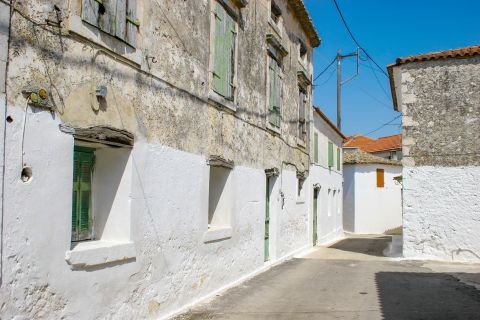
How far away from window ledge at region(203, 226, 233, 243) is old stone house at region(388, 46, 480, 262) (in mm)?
6086

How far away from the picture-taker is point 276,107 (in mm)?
12617

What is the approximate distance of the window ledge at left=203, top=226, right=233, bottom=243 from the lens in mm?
8086

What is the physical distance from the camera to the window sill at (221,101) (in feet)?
27.3

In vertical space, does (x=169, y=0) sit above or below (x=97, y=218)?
above

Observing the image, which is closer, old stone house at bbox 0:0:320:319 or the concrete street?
old stone house at bbox 0:0:320:319

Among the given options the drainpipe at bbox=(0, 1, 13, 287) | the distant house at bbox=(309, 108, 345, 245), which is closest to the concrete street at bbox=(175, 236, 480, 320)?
the drainpipe at bbox=(0, 1, 13, 287)

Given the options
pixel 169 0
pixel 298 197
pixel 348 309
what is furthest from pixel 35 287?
pixel 298 197

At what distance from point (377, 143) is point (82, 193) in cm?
3911

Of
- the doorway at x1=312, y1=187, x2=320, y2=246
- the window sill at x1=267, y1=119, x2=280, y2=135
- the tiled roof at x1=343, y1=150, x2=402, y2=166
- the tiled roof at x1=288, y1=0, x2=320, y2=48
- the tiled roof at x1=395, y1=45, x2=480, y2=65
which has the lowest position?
the doorway at x1=312, y1=187, x2=320, y2=246

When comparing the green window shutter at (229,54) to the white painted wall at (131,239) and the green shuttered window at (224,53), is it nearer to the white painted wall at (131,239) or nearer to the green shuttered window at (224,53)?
the green shuttered window at (224,53)

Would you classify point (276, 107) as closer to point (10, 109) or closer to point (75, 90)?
point (75, 90)

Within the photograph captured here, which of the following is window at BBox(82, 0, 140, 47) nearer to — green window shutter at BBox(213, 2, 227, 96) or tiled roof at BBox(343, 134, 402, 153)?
green window shutter at BBox(213, 2, 227, 96)

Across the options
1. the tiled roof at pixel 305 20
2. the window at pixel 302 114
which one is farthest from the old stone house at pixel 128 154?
the window at pixel 302 114

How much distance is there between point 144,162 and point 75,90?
1536 millimetres
